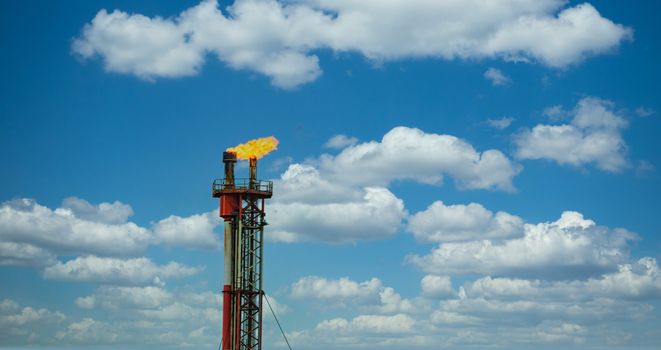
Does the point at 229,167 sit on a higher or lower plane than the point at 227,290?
higher

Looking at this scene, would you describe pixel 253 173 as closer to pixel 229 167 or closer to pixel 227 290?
pixel 229 167

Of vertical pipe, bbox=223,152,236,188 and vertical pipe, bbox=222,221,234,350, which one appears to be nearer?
vertical pipe, bbox=222,221,234,350

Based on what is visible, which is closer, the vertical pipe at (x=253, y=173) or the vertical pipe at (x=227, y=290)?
the vertical pipe at (x=227, y=290)

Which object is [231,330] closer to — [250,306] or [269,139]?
[250,306]

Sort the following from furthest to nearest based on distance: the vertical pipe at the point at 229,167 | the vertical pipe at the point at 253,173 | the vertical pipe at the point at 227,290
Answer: the vertical pipe at the point at 253,173 → the vertical pipe at the point at 229,167 → the vertical pipe at the point at 227,290

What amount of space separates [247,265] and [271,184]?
28.8ft

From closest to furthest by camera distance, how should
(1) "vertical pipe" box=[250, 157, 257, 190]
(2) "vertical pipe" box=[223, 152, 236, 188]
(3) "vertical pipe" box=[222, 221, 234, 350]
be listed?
(3) "vertical pipe" box=[222, 221, 234, 350]
(2) "vertical pipe" box=[223, 152, 236, 188]
(1) "vertical pipe" box=[250, 157, 257, 190]

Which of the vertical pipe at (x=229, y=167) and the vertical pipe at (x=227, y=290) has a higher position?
the vertical pipe at (x=229, y=167)

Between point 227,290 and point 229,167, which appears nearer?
point 227,290

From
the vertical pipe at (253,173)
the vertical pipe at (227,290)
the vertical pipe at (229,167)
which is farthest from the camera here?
the vertical pipe at (253,173)

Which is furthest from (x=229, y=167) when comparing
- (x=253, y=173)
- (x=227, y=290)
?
(x=227, y=290)

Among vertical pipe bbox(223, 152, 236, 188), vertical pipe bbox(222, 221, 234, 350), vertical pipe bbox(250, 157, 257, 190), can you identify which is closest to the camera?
vertical pipe bbox(222, 221, 234, 350)

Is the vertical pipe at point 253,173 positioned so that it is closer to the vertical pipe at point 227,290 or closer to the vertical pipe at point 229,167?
the vertical pipe at point 229,167

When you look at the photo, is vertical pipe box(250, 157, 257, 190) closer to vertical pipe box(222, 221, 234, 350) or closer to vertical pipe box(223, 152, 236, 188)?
vertical pipe box(223, 152, 236, 188)
